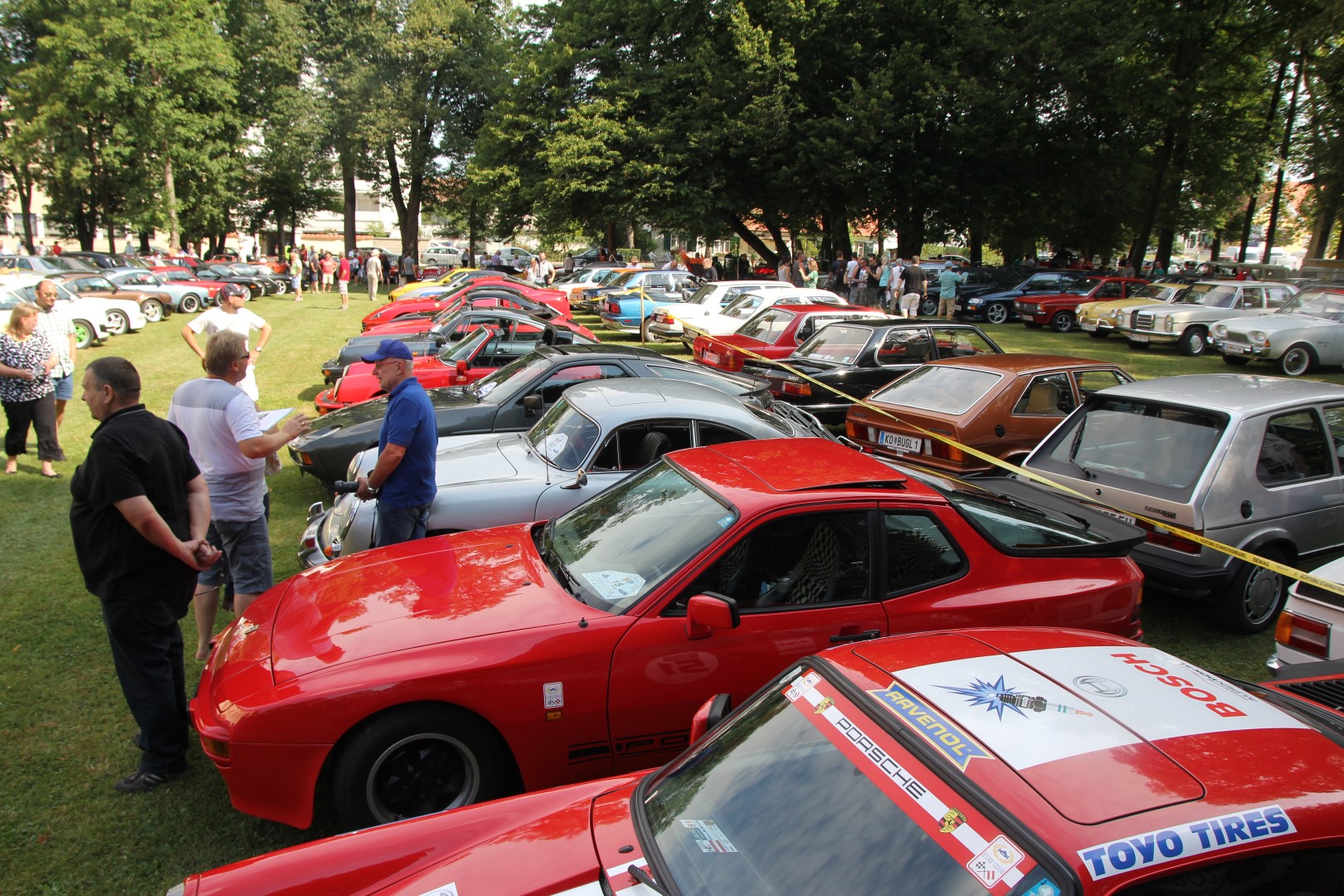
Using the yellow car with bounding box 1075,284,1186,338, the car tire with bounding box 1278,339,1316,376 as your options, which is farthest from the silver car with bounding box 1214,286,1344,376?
the yellow car with bounding box 1075,284,1186,338

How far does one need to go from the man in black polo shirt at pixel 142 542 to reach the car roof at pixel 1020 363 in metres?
6.83

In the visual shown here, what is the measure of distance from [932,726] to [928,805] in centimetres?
23

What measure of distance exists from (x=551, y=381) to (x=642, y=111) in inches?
1053

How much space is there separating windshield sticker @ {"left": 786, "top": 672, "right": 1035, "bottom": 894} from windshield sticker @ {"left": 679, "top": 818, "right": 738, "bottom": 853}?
0.37m

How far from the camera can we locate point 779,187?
103 feet

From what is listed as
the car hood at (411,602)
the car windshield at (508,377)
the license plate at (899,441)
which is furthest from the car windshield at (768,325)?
the car hood at (411,602)

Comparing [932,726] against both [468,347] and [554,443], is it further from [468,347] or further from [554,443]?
[468,347]

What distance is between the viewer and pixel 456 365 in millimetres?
10797

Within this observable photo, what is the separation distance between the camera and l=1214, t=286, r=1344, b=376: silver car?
1672 centimetres

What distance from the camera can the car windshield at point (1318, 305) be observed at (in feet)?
58.3

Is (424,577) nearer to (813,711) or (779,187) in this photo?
(813,711)

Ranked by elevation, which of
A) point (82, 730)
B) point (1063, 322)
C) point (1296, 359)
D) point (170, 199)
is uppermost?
point (170, 199)

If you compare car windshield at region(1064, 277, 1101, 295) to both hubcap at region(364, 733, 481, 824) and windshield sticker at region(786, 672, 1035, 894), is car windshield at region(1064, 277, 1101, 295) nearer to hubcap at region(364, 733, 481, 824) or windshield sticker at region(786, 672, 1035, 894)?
hubcap at region(364, 733, 481, 824)

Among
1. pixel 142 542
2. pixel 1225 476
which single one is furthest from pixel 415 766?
pixel 1225 476
